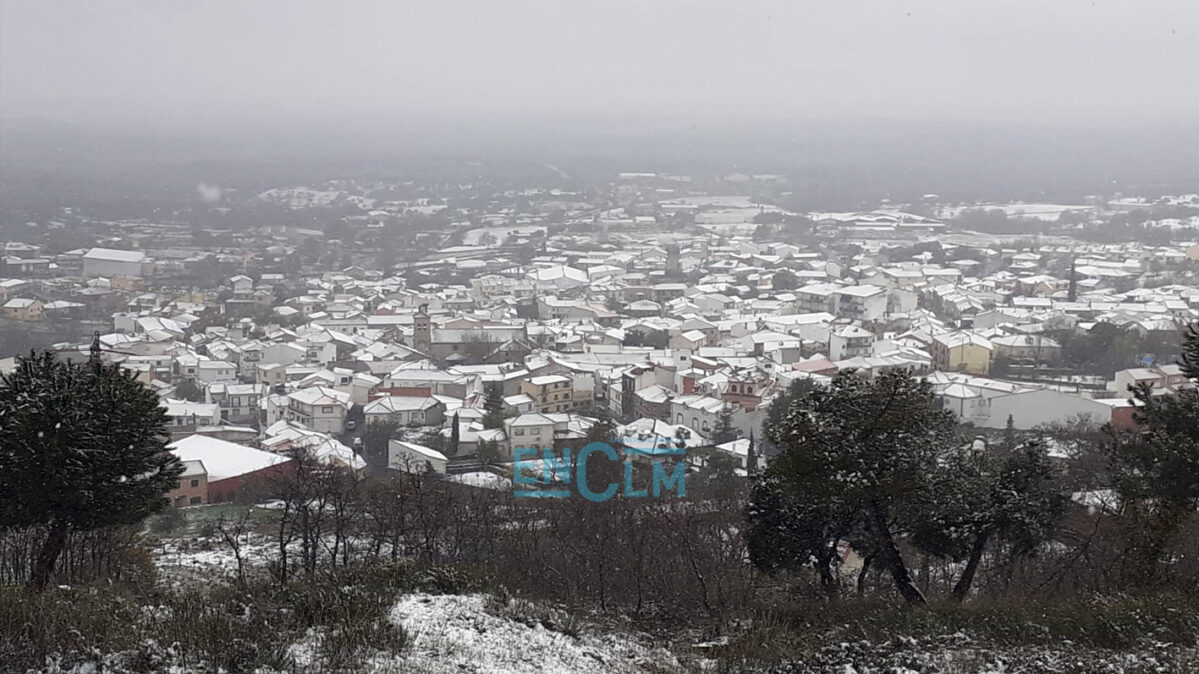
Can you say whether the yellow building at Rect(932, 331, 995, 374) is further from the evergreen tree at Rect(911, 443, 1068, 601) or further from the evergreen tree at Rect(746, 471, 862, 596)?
the evergreen tree at Rect(746, 471, 862, 596)

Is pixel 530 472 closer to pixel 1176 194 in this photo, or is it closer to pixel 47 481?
pixel 47 481

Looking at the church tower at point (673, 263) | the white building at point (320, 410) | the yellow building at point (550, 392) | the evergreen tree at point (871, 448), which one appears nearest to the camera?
the evergreen tree at point (871, 448)

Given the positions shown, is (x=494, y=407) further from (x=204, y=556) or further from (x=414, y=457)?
(x=204, y=556)

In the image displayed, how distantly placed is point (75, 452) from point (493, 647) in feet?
7.08

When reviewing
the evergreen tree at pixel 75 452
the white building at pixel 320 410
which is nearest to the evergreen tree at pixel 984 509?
the evergreen tree at pixel 75 452

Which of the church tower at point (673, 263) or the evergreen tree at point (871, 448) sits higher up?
the evergreen tree at point (871, 448)

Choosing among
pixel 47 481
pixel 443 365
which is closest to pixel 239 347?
pixel 443 365

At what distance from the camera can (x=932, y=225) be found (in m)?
39.1

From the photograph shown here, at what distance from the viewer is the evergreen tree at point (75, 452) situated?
184 inches

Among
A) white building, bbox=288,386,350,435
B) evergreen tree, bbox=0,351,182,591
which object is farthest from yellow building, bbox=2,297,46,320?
evergreen tree, bbox=0,351,182,591

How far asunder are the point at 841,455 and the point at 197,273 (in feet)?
83.3

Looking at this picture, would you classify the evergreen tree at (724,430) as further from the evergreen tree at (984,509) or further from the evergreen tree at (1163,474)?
the evergreen tree at (1163,474)

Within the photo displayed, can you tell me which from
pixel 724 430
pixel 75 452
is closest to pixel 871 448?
pixel 75 452

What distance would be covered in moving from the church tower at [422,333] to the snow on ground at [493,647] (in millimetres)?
15102
